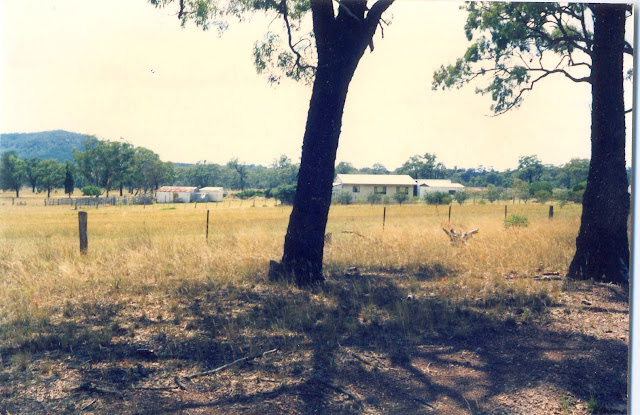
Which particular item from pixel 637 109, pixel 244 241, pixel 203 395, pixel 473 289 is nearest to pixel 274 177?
pixel 244 241

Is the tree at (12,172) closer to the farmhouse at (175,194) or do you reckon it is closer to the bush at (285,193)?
the farmhouse at (175,194)

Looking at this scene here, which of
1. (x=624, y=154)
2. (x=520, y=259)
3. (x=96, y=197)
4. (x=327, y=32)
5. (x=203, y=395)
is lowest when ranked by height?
(x=203, y=395)

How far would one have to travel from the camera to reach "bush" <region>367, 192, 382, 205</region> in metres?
7.89

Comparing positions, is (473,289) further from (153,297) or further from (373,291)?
(153,297)

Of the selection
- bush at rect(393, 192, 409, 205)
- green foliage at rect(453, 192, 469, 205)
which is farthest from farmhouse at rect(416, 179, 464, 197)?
bush at rect(393, 192, 409, 205)

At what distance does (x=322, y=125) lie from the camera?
20.5ft

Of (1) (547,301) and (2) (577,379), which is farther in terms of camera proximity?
(1) (547,301)

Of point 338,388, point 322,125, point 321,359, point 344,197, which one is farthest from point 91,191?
point 338,388

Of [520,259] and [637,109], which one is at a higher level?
[637,109]

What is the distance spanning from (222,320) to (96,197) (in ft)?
10.8

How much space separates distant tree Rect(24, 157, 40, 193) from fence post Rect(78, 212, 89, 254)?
6.60 feet

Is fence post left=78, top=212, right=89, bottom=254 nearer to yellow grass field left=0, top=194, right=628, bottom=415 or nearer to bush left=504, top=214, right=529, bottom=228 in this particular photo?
yellow grass field left=0, top=194, right=628, bottom=415

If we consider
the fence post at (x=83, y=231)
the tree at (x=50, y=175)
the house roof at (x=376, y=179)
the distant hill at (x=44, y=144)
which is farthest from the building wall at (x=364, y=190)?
the fence post at (x=83, y=231)

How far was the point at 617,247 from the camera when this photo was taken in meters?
6.34
